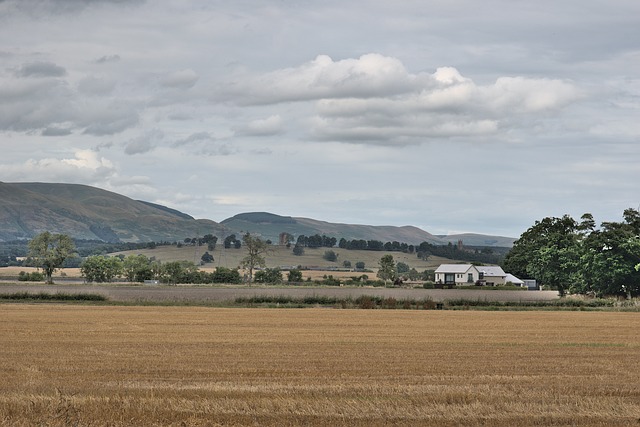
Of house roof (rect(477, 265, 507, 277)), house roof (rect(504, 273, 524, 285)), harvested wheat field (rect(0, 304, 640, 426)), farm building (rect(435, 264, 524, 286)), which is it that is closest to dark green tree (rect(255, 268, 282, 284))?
farm building (rect(435, 264, 524, 286))

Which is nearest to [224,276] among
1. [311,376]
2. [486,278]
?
[486,278]

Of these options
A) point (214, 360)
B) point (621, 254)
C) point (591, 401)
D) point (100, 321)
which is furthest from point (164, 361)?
point (621, 254)

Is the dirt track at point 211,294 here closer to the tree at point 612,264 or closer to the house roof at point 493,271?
the tree at point 612,264

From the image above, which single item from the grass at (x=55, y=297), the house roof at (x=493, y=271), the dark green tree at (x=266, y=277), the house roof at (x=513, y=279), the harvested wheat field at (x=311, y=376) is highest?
the house roof at (x=493, y=271)

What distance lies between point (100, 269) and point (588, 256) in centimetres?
10885

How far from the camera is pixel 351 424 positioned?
20.0 m

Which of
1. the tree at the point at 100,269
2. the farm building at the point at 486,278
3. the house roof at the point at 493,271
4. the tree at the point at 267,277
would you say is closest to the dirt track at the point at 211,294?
the tree at the point at 100,269

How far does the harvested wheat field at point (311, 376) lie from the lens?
20984mm

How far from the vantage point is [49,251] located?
162250mm

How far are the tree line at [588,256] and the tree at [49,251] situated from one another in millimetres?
90145

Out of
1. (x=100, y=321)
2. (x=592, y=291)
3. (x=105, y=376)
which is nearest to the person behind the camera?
(x=105, y=376)

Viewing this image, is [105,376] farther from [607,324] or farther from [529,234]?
[529,234]

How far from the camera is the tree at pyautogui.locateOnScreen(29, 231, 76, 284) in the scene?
530ft

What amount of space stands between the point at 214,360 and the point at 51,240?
5510 inches
